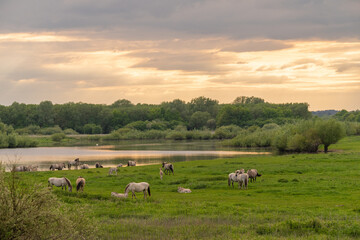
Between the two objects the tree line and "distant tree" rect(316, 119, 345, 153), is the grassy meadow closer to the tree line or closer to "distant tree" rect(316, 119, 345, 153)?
"distant tree" rect(316, 119, 345, 153)

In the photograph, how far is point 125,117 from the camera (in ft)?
604

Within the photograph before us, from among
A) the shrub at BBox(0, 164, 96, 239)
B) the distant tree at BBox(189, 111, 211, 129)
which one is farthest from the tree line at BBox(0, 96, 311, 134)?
the shrub at BBox(0, 164, 96, 239)

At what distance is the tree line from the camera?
16575 cm

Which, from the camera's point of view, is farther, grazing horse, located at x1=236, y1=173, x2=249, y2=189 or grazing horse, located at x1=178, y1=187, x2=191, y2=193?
grazing horse, located at x1=236, y1=173, x2=249, y2=189

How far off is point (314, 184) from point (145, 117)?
541ft

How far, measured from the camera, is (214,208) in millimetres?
18641

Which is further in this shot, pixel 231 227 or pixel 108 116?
pixel 108 116

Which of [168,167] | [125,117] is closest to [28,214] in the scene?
[168,167]

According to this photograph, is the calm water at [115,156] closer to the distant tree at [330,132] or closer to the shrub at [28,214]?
the distant tree at [330,132]

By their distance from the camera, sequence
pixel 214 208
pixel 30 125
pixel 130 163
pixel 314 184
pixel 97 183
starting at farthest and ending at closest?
pixel 30 125, pixel 130 163, pixel 97 183, pixel 314 184, pixel 214 208

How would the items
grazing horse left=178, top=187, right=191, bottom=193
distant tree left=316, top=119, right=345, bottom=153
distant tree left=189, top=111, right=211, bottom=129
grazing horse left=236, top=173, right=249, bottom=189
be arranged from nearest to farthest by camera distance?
grazing horse left=178, top=187, right=191, bottom=193
grazing horse left=236, top=173, right=249, bottom=189
distant tree left=316, top=119, right=345, bottom=153
distant tree left=189, top=111, right=211, bottom=129

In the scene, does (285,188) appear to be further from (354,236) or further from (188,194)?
(354,236)

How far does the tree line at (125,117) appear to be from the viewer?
6526 inches

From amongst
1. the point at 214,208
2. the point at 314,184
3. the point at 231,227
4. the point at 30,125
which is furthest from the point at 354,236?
the point at 30,125
